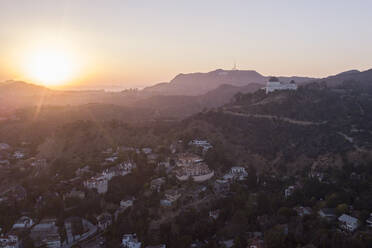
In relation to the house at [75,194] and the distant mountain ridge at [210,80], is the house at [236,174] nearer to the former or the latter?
the house at [75,194]

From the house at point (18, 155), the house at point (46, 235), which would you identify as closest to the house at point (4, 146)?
the house at point (18, 155)

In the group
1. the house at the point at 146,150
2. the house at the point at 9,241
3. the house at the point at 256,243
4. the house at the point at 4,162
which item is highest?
the house at the point at 146,150

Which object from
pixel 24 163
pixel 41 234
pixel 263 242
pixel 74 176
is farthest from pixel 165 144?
pixel 263 242

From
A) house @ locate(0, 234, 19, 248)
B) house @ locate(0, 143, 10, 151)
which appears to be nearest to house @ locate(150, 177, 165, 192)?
house @ locate(0, 234, 19, 248)

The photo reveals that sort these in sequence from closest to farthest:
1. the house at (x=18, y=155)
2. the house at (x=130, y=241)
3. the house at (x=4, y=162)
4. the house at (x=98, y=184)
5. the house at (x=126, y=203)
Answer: the house at (x=130, y=241), the house at (x=126, y=203), the house at (x=98, y=184), the house at (x=4, y=162), the house at (x=18, y=155)

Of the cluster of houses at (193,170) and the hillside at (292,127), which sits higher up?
the hillside at (292,127)

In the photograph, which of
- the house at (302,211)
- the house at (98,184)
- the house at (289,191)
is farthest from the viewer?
the house at (98,184)

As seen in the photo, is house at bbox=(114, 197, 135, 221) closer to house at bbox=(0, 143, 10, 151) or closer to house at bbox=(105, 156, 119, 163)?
house at bbox=(105, 156, 119, 163)
